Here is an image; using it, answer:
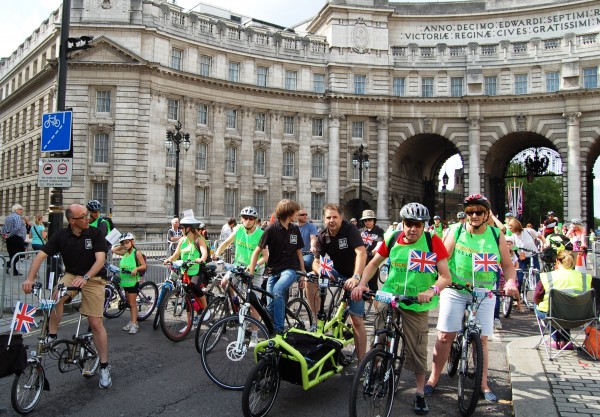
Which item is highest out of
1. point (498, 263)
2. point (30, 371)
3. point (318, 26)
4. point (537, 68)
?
point (318, 26)

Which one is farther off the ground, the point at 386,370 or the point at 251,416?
the point at 386,370

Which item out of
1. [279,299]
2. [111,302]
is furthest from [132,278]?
[279,299]

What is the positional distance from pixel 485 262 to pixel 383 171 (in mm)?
34239

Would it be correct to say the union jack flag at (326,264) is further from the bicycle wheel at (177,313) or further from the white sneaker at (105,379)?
the white sneaker at (105,379)

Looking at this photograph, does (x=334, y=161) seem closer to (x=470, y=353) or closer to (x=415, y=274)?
(x=470, y=353)

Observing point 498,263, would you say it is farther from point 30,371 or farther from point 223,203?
point 223,203

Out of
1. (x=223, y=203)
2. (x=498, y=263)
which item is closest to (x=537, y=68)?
(x=223, y=203)

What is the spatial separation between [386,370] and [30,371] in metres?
3.77

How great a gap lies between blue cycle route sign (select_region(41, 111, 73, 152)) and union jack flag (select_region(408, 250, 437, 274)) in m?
9.33

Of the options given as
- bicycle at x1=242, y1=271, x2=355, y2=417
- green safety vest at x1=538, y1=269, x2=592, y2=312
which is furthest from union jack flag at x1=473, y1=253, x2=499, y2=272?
green safety vest at x1=538, y1=269, x2=592, y2=312

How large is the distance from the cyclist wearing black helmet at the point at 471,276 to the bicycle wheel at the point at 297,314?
6.93 feet

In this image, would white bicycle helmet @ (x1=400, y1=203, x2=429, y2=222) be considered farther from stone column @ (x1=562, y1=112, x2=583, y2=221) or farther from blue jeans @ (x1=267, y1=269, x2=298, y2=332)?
stone column @ (x1=562, y1=112, x2=583, y2=221)

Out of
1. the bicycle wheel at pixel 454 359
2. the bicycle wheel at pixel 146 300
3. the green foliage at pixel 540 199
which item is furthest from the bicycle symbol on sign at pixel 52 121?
the green foliage at pixel 540 199

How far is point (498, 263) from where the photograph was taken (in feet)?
20.1
